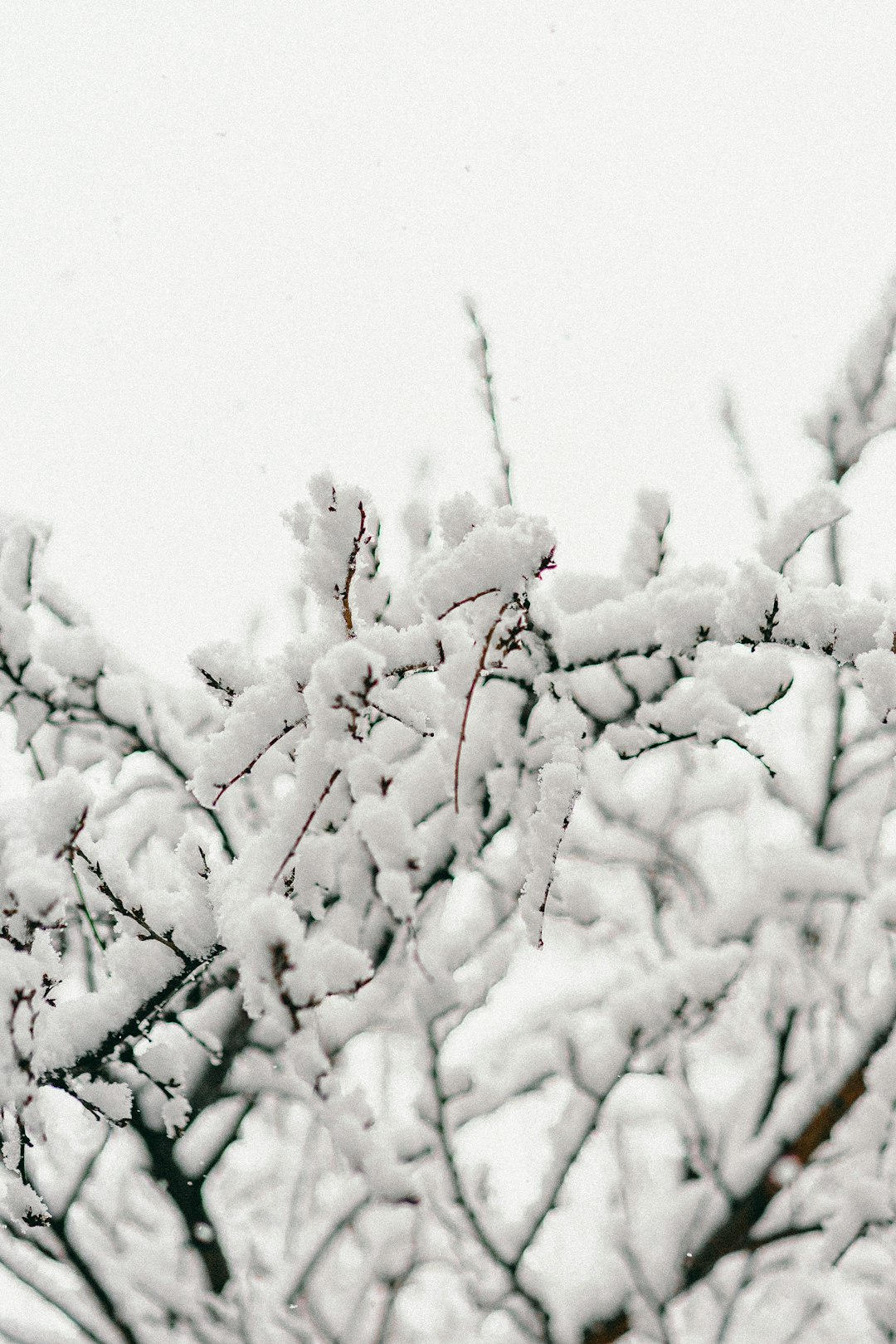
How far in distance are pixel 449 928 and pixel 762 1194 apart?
45.3 inches

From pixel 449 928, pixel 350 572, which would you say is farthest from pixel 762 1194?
pixel 350 572

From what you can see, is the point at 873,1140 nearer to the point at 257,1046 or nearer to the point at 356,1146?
the point at 257,1046

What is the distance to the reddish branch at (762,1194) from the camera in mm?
2289

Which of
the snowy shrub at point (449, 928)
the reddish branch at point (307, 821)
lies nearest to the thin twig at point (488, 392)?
the snowy shrub at point (449, 928)

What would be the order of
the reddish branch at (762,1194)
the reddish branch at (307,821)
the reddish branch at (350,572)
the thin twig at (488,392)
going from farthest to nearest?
the reddish branch at (762,1194)
the thin twig at (488,392)
the reddish branch at (350,572)
the reddish branch at (307,821)

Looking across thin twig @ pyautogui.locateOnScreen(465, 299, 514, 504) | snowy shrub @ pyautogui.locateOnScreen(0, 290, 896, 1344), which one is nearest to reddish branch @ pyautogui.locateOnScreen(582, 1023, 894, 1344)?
snowy shrub @ pyautogui.locateOnScreen(0, 290, 896, 1344)

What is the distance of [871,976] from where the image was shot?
11.4ft

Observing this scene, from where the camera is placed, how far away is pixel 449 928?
2.66 meters

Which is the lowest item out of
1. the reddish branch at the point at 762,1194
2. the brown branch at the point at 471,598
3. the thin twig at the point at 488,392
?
the reddish branch at the point at 762,1194

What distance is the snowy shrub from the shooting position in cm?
113

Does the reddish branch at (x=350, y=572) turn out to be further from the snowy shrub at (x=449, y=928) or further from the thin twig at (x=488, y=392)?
the thin twig at (x=488, y=392)

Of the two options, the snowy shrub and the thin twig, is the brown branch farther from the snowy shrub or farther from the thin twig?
the thin twig

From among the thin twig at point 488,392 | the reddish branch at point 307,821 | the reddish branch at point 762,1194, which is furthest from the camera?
the reddish branch at point 762,1194

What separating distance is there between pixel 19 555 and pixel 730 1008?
328 centimetres
